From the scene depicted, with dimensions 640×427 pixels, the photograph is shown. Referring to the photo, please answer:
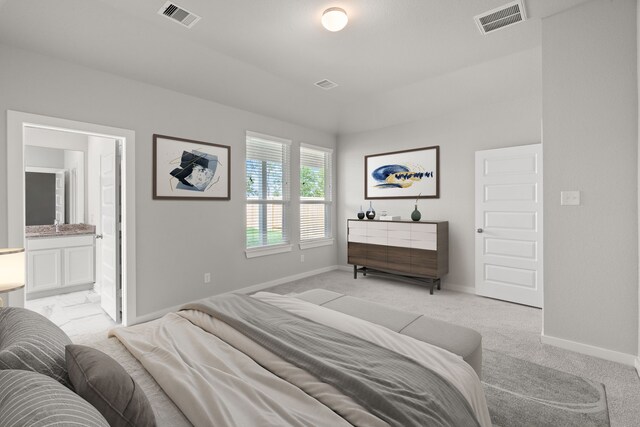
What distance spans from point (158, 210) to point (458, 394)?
3445 mm

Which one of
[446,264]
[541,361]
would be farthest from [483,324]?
[446,264]

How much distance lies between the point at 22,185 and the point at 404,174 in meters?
4.71

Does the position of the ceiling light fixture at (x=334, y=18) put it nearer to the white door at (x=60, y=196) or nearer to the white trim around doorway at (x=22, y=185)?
the white trim around doorway at (x=22, y=185)

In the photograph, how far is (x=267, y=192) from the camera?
16.3 feet

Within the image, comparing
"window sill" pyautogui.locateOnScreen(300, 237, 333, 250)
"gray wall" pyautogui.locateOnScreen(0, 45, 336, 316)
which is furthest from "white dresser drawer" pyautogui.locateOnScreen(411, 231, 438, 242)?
"gray wall" pyautogui.locateOnScreen(0, 45, 336, 316)

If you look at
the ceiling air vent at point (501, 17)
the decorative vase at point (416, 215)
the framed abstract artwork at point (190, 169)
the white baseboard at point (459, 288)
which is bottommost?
the white baseboard at point (459, 288)

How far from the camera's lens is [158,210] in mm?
3637

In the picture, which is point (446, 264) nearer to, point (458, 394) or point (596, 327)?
point (596, 327)

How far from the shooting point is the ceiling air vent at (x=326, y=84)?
4.28m

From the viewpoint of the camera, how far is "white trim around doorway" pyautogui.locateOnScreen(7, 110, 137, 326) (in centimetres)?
271

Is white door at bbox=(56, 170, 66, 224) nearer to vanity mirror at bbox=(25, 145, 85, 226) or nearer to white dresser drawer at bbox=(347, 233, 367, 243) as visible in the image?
vanity mirror at bbox=(25, 145, 85, 226)

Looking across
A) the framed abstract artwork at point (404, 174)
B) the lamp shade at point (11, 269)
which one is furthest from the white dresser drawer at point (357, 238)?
the lamp shade at point (11, 269)

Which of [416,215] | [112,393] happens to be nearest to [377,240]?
[416,215]

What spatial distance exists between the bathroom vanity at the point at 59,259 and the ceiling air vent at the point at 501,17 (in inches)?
221
